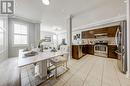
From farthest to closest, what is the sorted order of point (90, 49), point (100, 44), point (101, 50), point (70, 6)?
point (90, 49)
point (100, 44)
point (101, 50)
point (70, 6)

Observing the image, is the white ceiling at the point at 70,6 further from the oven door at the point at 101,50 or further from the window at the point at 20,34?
the oven door at the point at 101,50

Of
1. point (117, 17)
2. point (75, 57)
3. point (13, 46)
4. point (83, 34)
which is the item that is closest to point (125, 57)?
point (75, 57)

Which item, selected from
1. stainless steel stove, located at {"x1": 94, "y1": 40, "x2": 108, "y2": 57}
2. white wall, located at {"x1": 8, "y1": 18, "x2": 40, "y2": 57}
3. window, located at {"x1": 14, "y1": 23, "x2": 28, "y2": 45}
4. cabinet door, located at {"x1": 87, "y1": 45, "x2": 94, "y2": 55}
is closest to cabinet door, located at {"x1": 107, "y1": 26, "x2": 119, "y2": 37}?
stainless steel stove, located at {"x1": 94, "y1": 40, "x2": 108, "y2": 57}

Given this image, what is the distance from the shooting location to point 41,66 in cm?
238

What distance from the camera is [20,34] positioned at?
234 inches

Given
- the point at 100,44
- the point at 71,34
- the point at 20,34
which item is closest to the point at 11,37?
the point at 20,34

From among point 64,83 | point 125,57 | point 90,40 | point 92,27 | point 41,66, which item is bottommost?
point 64,83

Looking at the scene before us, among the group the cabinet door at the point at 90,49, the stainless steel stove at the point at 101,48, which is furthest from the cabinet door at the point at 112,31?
the cabinet door at the point at 90,49

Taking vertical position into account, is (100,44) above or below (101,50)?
above

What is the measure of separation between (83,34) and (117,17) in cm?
302

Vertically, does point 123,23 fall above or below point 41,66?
above

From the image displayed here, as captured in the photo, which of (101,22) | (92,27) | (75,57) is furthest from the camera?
(92,27)

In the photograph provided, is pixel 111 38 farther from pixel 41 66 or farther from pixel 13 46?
pixel 13 46

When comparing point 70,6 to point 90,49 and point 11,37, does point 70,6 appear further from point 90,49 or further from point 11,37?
point 11,37
